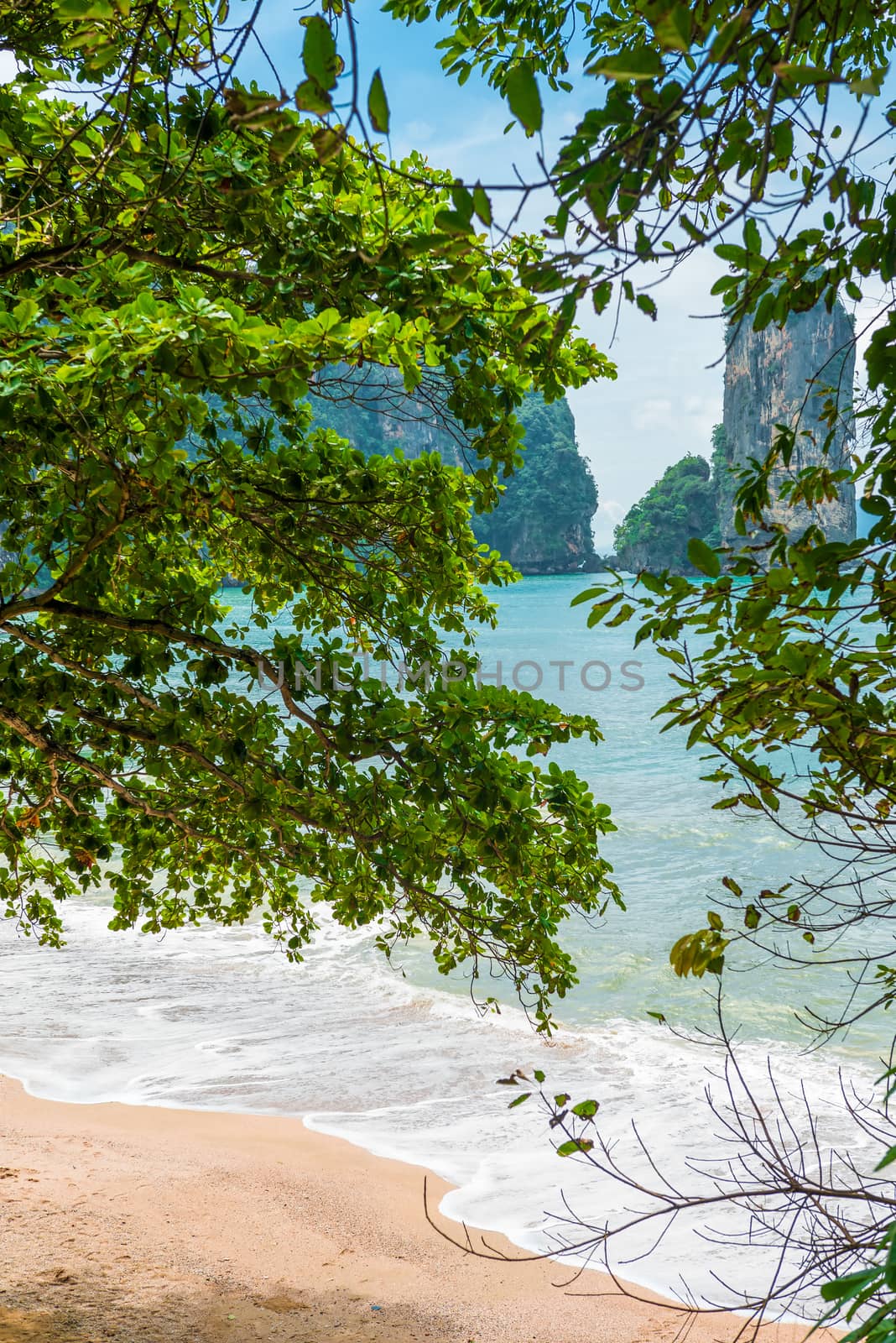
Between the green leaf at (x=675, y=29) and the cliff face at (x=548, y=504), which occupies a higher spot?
the cliff face at (x=548, y=504)

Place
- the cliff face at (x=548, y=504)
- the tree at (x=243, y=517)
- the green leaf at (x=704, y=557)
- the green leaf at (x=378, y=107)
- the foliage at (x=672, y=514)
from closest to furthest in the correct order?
the green leaf at (x=378, y=107)
the green leaf at (x=704, y=557)
the tree at (x=243, y=517)
the foliage at (x=672, y=514)
the cliff face at (x=548, y=504)

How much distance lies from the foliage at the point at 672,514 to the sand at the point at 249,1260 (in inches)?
3202

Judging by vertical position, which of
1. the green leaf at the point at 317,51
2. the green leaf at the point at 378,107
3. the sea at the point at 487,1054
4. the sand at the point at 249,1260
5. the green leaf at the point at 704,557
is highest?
the green leaf at the point at 317,51

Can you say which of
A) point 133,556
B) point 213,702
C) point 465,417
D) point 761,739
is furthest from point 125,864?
point 761,739

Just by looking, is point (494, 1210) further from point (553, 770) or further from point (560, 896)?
point (553, 770)

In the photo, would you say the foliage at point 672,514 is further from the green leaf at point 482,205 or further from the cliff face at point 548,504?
the green leaf at point 482,205

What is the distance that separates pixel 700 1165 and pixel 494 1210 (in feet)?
5.51

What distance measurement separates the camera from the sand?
4480mm

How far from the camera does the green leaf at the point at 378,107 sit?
127 centimetres

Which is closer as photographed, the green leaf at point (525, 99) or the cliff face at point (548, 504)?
the green leaf at point (525, 99)

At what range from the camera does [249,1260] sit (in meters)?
5.13

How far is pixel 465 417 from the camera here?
12.0ft

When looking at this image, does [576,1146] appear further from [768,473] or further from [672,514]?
[672,514]

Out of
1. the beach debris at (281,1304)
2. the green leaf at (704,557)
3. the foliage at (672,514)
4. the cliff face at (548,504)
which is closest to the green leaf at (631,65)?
the green leaf at (704,557)
